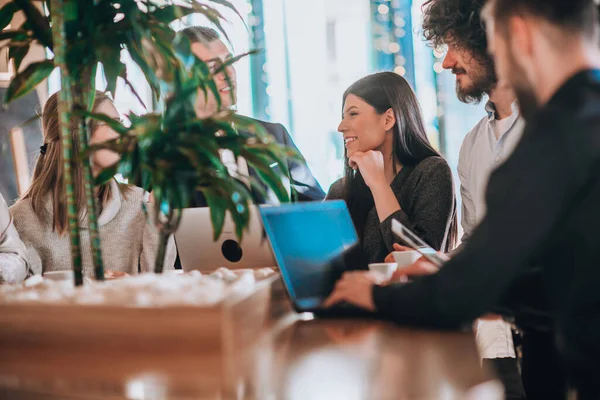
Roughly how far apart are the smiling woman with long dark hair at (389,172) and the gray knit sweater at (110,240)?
738mm

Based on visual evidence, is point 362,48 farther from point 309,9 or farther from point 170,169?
point 170,169

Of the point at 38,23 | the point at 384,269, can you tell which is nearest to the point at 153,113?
the point at 38,23

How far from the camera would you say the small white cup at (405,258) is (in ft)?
5.01

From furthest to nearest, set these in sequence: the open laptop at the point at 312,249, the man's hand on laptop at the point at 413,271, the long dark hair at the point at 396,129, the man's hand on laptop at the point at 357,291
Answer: the long dark hair at the point at 396,129 < the man's hand on laptop at the point at 413,271 < the open laptop at the point at 312,249 < the man's hand on laptop at the point at 357,291

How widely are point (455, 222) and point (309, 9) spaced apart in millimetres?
2157

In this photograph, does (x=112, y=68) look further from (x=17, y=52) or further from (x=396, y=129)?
(x=396, y=129)

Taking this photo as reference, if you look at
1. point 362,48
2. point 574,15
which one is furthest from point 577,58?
point 362,48

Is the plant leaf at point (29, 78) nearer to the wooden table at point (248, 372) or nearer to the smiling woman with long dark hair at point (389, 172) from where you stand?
the wooden table at point (248, 372)

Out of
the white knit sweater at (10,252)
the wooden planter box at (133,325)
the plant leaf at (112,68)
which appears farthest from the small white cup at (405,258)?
the white knit sweater at (10,252)

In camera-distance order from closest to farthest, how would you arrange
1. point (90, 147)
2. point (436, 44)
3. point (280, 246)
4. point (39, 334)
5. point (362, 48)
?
point (39, 334) → point (90, 147) → point (280, 246) → point (436, 44) → point (362, 48)

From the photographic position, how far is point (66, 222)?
2.38 m

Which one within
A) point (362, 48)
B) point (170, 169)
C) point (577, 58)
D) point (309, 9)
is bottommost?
point (170, 169)

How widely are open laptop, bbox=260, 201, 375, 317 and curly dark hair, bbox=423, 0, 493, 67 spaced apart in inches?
45.3

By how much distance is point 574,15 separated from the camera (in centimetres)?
100
